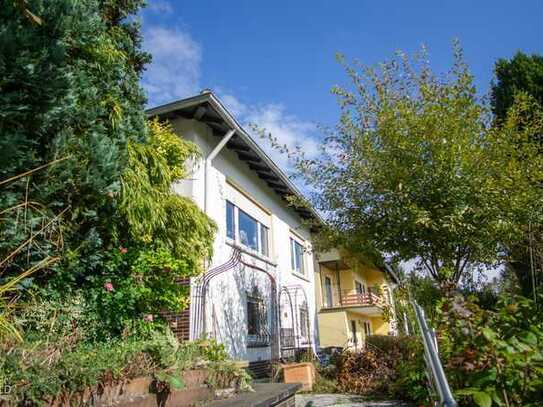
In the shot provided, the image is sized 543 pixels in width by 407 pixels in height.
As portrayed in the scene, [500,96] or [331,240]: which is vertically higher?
[500,96]

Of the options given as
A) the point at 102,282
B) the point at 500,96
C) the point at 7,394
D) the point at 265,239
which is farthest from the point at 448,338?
the point at 500,96

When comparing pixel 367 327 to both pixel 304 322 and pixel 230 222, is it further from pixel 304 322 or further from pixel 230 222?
pixel 230 222

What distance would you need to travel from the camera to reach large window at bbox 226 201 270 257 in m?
11.2

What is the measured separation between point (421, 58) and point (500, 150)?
243cm

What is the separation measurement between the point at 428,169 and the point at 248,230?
21.1 ft

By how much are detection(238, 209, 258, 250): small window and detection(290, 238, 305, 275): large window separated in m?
3.37

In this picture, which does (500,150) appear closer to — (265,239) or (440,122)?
(440,122)

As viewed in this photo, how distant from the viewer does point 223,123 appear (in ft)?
33.6

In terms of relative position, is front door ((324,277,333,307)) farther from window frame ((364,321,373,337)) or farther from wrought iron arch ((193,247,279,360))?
wrought iron arch ((193,247,279,360))

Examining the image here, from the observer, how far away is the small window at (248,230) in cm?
1190

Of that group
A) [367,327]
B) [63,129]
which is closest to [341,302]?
[367,327]

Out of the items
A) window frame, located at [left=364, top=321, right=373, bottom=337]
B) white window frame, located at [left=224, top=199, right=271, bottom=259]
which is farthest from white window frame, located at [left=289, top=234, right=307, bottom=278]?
window frame, located at [left=364, top=321, right=373, bottom=337]

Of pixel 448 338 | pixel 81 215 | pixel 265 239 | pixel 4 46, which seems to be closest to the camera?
pixel 448 338

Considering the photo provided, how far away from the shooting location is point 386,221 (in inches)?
309
